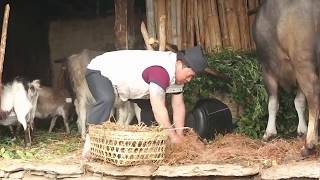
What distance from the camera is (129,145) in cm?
649

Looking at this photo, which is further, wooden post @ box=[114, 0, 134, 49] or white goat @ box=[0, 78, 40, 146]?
wooden post @ box=[114, 0, 134, 49]

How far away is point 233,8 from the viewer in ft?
31.7

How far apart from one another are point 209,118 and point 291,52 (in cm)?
160

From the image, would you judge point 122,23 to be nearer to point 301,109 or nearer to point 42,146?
point 42,146

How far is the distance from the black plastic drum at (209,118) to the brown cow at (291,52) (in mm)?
642

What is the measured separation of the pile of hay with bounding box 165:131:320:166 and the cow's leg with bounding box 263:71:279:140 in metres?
0.45

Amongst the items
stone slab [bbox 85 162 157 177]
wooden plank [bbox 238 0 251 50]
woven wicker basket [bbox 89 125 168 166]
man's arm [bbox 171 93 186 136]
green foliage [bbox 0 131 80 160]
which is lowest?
green foliage [bbox 0 131 80 160]

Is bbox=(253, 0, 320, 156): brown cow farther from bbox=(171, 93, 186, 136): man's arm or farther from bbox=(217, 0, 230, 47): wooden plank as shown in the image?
bbox=(217, 0, 230, 47): wooden plank

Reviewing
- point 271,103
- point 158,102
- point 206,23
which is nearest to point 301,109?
point 271,103

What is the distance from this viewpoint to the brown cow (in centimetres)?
670

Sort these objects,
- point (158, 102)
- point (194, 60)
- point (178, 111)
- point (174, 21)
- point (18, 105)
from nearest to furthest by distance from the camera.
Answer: point (158, 102) < point (194, 60) < point (178, 111) < point (18, 105) < point (174, 21)

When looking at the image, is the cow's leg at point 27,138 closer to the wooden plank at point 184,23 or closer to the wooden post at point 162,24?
the wooden post at point 162,24

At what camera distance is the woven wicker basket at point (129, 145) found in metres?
6.48

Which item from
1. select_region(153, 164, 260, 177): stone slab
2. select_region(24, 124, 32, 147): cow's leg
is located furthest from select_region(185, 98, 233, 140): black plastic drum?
select_region(24, 124, 32, 147): cow's leg
